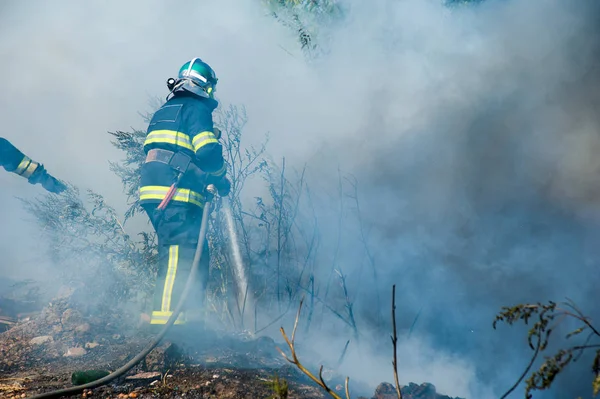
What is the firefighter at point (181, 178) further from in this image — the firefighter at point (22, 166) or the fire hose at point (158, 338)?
the firefighter at point (22, 166)

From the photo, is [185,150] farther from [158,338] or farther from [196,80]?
[158,338]

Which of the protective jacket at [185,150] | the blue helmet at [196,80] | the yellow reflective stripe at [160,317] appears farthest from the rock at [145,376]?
the blue helmet at [196,80]

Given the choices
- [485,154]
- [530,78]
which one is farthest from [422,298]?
[530,78]

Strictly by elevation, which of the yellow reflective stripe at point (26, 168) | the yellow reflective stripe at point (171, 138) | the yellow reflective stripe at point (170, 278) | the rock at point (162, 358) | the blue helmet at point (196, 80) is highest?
the blue helmet at point (196, 80)

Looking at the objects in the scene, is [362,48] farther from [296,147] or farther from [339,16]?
[296,147]

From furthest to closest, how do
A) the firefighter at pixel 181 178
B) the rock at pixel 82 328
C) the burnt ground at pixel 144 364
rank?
the rock at pixel 82 328, the firefighter at pixel 181 178, the burnt ground at pixel 144 364

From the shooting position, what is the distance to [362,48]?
234 inches

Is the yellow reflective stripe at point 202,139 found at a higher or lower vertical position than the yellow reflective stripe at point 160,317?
higher

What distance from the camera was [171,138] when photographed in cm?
336

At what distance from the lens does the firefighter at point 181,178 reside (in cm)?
324

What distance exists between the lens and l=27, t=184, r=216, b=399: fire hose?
1.99 metres

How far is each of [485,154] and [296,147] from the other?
2.49m

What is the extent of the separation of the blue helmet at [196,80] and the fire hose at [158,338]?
0.88 m

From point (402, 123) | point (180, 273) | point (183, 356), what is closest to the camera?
point (183, 356)
